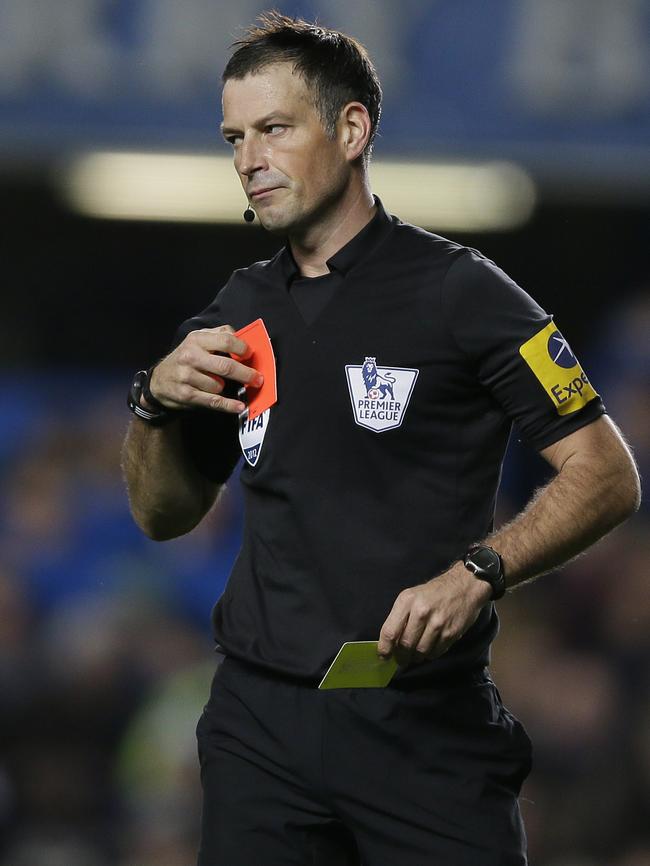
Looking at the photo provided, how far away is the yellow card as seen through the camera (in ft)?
7.24

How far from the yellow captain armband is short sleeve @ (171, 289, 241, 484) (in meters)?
0.62

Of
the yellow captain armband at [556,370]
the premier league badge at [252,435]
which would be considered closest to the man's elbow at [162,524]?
the premier league badge at [252,435]

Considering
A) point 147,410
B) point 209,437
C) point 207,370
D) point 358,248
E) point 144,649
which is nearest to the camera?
point 207,370

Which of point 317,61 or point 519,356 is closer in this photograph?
point 519,356

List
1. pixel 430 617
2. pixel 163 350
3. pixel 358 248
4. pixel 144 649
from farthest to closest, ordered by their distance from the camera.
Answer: pixel 163 350
pixel 144 649
pixel 358 248
pixel 430 617

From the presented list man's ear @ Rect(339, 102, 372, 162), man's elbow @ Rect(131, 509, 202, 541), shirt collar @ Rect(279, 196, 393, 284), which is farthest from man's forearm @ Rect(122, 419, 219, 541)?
man's ear @ Rect(339, 102, 372, 162)

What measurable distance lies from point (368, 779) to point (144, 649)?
327 cm

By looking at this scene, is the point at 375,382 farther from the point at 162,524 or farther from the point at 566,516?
the point at 162,524

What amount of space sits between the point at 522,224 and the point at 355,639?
11.4 feet

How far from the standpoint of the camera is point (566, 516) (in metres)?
2.27

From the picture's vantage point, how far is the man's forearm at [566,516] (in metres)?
2.26

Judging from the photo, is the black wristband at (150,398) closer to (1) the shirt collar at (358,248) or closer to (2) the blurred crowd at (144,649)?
(1) the shirt collar at (358,248)

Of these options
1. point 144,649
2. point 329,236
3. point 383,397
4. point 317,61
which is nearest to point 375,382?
point 383,397

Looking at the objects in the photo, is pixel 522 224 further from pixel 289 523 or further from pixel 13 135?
pixel 289 523
